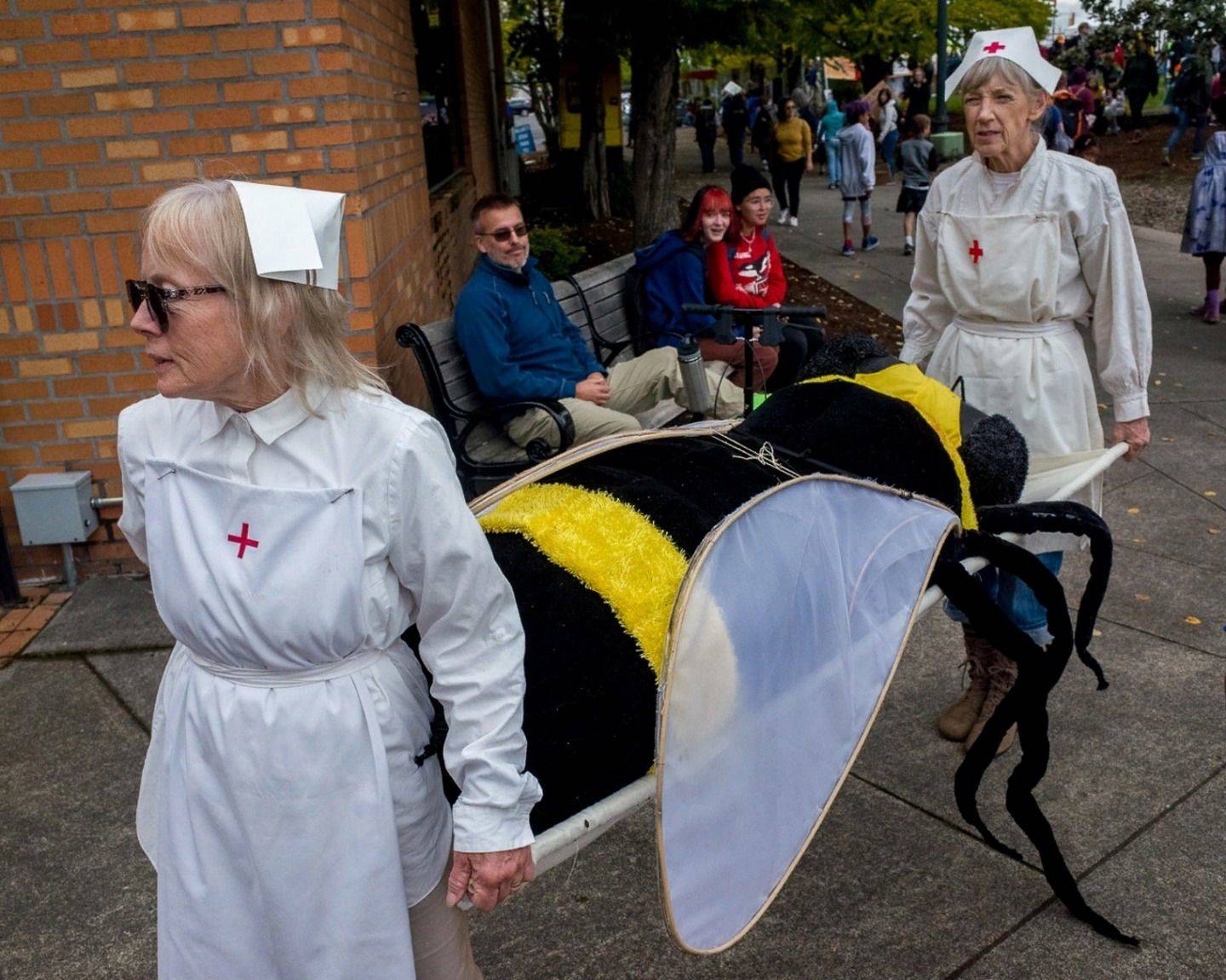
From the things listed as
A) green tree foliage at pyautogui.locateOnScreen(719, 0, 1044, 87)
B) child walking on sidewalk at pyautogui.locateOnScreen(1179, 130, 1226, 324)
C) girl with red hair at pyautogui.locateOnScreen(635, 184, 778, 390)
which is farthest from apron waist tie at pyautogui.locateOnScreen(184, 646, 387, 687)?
child walking on sidewalk at pyautogui.locateOnScreen(1179, 130, 1226, 324)

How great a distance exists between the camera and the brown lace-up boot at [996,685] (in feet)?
12.4

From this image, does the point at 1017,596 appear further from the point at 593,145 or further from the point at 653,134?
the point at 593,145

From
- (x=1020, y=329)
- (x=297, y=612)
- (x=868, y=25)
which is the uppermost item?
(x=868, y=25)

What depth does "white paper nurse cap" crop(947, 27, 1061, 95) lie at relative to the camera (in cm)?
339

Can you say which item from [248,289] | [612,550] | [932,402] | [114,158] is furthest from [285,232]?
[114,158]

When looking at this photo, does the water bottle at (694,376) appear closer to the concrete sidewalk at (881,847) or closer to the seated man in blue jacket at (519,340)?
the seated man in blue jacket at (519,340)

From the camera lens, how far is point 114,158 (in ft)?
15.3

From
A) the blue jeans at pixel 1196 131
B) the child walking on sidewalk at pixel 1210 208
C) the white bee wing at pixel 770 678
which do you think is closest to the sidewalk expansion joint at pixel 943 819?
the white bee wing at pixel 770 678

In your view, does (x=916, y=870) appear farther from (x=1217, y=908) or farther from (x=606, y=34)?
(x=606, y=34)

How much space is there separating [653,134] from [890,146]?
1434 cm

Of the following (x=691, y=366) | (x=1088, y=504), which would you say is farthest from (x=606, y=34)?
(x=1088, y=504)

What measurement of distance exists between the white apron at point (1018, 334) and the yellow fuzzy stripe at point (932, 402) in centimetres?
61

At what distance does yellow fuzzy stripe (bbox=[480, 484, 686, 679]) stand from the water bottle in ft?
9.27

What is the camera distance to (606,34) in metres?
11.1
